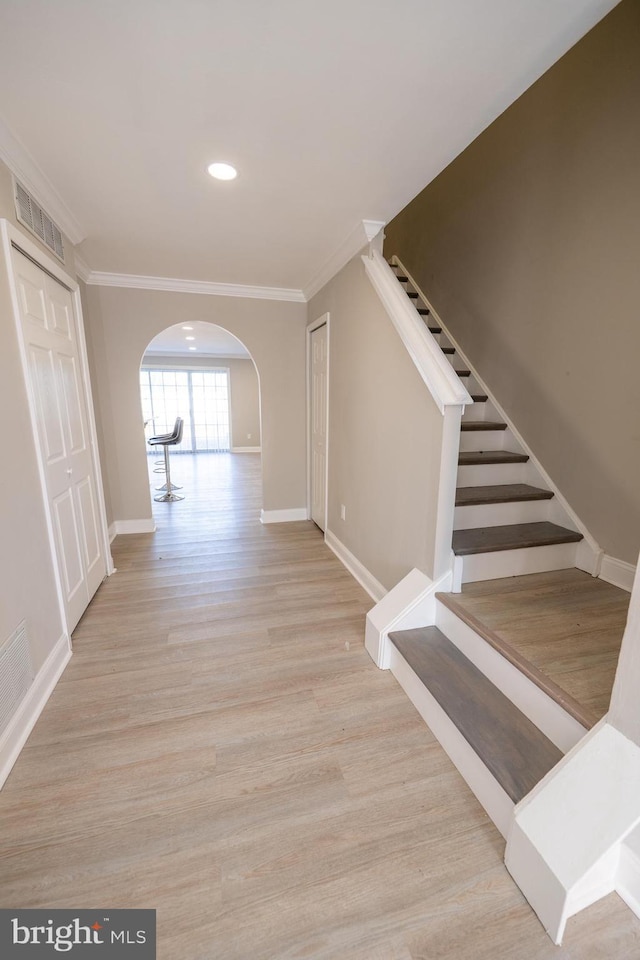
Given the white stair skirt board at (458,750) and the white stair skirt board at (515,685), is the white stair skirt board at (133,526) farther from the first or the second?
the white stair skirt board at (515,685)

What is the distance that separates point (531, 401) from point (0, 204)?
3.06 meters

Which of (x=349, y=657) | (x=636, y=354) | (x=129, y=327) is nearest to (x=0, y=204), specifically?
(x=129, y=327)

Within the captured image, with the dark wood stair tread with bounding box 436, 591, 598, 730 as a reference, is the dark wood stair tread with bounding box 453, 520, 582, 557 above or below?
above

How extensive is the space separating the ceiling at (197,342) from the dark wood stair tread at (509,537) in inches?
188

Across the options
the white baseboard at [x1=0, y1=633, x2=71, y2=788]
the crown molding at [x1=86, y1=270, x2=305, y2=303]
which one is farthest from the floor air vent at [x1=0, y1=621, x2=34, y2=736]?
the crown molding at [x1=86, y1=270, x2=305, y2=303]

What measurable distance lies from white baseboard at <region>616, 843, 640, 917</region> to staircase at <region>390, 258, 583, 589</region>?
1.09 meters

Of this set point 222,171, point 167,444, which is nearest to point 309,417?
point 167,444

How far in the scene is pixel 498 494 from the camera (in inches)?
92.7

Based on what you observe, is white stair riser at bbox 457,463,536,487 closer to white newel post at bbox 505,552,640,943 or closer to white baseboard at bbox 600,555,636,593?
white baseboard at bbox 600,555,636,593

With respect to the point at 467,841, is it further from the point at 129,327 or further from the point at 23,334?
the point at 129,327

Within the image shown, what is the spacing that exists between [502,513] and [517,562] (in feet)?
1.08

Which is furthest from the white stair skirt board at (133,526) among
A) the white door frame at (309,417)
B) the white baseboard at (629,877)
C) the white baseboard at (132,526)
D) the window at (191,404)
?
the window at (191,404)

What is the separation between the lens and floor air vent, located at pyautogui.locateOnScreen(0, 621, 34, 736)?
1501mm

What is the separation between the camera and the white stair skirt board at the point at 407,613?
1980 mm
